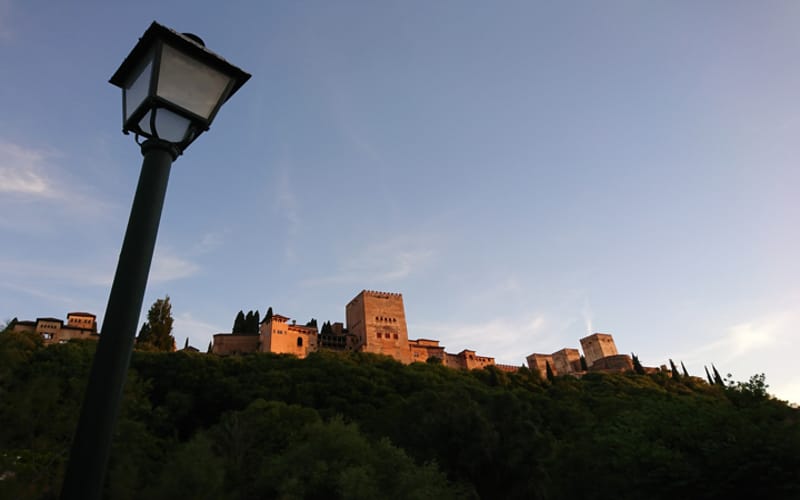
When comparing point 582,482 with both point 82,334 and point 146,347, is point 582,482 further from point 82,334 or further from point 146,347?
point 82,334

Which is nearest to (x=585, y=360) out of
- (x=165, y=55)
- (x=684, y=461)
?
(x=684, y=461)

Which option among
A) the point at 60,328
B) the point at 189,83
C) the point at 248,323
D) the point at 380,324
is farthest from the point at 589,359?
the point at 189,83

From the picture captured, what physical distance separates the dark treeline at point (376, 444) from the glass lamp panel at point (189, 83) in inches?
852

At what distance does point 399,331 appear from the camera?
9425 centimetres

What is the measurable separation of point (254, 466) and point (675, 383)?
88340 mm

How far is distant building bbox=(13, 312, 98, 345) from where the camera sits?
75375 mm

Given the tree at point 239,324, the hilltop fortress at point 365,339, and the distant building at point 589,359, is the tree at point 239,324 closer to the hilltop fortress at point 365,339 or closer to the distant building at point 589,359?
the hilltop fortress at point 365,339

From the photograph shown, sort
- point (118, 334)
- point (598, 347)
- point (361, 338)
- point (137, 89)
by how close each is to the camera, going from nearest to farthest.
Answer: point (118, 334)
point (137, 89)
point (361, 338)
point (598, 347)

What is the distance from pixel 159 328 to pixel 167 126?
77.5 meters

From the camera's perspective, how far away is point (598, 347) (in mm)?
123000

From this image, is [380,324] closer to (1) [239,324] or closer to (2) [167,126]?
(1) [239,324]

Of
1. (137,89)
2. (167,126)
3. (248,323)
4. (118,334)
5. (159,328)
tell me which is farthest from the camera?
(248,323)

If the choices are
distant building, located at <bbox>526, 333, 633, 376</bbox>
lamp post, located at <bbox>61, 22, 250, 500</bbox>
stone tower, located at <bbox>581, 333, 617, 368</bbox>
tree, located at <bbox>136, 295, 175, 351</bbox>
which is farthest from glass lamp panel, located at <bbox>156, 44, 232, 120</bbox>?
stone tower, located at <bbox>581, 333, 617, 368</bbox>

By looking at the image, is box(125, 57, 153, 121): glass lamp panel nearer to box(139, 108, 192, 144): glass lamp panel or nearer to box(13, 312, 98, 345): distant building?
box(139, 108, 192, 144): glass lamp panel
